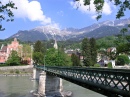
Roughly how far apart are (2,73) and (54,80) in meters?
61.3

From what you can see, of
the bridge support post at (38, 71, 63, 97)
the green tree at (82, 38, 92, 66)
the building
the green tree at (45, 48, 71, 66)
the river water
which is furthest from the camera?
the building

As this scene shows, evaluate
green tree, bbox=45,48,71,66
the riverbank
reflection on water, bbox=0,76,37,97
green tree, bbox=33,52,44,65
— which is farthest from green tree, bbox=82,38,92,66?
reflection on water, bbox=0,76,37,97

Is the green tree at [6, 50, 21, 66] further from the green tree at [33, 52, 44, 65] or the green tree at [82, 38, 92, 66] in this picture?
the green tree at [82, 38, 92, 66]

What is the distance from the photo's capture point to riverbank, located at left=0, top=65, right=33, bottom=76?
10581 centimetres

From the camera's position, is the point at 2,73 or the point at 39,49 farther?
the point at 39,49

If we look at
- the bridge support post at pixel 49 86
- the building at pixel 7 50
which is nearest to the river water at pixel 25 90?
the bridge support post at pixel 49 86

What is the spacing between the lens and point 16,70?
354 ft

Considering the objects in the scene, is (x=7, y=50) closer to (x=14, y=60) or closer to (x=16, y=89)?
(x=14, y=60)

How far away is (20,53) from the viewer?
124 metres

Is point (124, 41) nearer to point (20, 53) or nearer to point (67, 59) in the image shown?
point (67, 59)

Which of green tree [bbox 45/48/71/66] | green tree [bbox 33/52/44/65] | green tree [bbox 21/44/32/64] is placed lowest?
green tree [bbox 45/48/71/66]

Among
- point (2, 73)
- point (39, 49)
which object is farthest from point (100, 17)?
point (39, 49)

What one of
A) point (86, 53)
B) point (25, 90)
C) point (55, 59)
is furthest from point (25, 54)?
point (25, 90)

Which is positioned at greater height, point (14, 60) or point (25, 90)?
point (14, 60)
